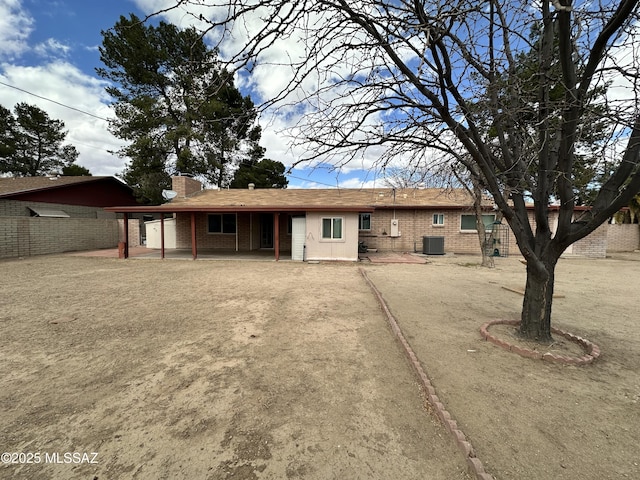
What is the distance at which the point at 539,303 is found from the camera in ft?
12.3

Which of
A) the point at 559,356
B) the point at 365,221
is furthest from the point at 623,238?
the point at 559,356

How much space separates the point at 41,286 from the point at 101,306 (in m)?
3.34

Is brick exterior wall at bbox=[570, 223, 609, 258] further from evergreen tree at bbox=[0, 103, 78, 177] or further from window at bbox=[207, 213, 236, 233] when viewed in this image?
evergreen tree at bbox=[0, 103, 78, 177]

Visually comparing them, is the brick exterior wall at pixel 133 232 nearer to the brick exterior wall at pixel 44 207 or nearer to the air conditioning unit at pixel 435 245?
the brick exterior wall at pixel 44 207

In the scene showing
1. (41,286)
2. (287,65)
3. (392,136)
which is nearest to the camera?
(287,65)

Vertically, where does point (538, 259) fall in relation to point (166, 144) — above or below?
below

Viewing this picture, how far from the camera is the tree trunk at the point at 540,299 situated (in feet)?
12.1

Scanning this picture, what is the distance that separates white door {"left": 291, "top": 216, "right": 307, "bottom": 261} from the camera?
12109 millimetres

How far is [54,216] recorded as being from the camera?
14867mm

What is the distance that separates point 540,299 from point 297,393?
3510 mm

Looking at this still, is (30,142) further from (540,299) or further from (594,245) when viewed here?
(594,245)

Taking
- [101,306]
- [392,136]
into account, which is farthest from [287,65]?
[101,306]

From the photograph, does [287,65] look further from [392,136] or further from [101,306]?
[101,306]

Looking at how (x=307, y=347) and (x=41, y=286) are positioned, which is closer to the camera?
(x=307, y=347)
